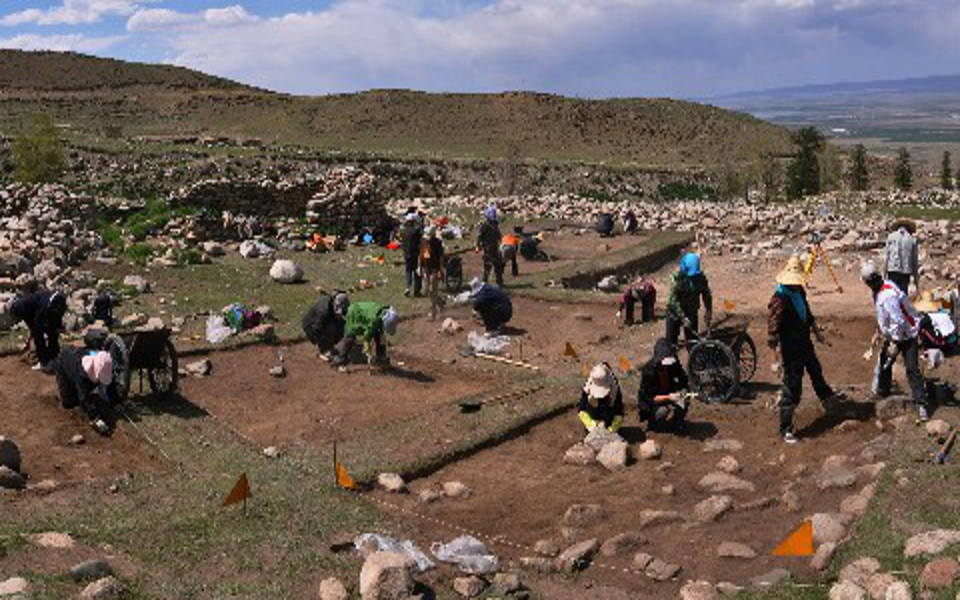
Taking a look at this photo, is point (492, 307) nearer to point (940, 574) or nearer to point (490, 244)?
point (490, 244)

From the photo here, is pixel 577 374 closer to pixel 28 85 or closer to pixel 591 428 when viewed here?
pixel 591 428

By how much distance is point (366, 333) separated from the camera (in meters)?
14.8

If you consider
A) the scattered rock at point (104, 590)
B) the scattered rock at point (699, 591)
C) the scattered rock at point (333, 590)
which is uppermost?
the scattered rock at point (104, 590)

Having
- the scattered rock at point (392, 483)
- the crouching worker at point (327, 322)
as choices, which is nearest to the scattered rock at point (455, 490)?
the scattered rock at point (392, 483)

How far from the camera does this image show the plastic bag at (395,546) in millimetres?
8453

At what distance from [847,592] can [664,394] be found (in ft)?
16.4

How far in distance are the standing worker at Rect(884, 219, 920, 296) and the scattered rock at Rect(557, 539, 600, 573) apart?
8633 millimetres

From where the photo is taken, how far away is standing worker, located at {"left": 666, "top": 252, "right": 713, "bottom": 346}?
45.5 feet

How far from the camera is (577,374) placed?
48.1 feet

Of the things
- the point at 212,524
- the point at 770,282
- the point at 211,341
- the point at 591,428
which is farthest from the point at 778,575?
the point at 770,282

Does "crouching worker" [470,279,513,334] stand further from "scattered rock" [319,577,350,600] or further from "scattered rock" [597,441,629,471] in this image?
"scattered rock" [319,577,350,600]

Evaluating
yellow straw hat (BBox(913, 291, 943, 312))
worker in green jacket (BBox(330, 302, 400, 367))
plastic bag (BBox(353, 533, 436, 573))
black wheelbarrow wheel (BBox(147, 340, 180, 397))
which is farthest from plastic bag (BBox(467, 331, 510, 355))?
plastic bag (BBox(353, 533, 436, 573))

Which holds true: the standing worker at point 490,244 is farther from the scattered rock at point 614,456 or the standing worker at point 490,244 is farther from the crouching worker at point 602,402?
the scattered rock at point 614,456

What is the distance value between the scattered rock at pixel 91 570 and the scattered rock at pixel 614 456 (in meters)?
5.50
